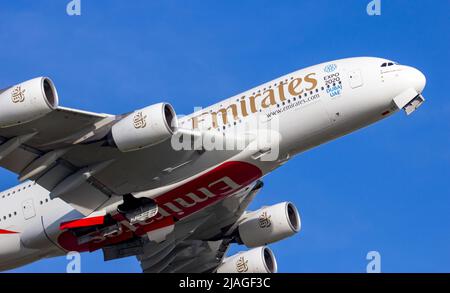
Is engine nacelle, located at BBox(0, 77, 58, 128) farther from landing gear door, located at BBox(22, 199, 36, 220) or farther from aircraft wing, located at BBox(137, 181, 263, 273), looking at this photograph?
aircraft wing, located at BBox(137, 181, 263, 273)

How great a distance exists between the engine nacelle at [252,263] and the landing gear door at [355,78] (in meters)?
10.4

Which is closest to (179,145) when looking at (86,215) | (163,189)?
(163,189)

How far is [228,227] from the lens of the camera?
48062 millimetres

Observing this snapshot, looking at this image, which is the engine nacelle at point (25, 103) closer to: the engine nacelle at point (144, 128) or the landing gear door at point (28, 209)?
the engine nacelle at point (144, 128)

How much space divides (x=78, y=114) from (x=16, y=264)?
9910 millimetres

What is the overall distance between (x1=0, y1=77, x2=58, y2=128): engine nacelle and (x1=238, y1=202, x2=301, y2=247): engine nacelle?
1368cm

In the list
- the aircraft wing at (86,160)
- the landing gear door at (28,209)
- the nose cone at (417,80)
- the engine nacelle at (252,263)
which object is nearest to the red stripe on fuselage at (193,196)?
A: the aircraft wing at (86,160)

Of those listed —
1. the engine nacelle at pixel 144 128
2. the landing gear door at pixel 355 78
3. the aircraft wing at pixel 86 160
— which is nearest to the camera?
the engine nacelle at pixel 144 128

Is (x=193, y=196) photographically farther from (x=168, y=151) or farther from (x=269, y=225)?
(x=269, y=225)

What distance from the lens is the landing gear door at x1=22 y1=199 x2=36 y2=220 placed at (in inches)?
1742

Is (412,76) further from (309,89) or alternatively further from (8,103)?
(8,103)

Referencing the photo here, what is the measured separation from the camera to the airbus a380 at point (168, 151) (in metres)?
39.8

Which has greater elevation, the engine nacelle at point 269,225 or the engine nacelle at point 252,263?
the engine nacelle at point 269,225

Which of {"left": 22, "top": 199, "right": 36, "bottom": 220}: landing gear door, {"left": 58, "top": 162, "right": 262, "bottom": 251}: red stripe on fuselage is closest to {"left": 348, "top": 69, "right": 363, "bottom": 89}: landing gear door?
{"left": 58, "top": 162, "right": 262, "bottom": 251}: red stripe on fuselage
